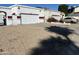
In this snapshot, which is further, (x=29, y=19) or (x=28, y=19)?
(x=28, y=19)

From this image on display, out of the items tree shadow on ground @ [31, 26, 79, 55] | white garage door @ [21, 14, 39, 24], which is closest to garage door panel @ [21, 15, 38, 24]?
white garage door @ [21, 14, 39, 24]

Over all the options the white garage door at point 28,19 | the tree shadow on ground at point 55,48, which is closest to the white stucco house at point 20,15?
the white garage door at point 28,19

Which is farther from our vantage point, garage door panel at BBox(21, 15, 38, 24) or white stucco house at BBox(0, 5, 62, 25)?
white stucco house at BBox(0, 5, 62, 25)

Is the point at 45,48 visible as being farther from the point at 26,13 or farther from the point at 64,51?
the point at 26,13

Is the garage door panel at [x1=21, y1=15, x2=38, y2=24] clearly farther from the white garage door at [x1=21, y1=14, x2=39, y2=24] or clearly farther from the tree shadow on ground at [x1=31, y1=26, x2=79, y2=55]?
the tree shadow on ground at [x1=31, y1=26, x2=79, y2=55]

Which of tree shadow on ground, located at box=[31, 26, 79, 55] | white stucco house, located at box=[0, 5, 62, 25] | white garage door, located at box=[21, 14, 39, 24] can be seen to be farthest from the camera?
white stucco house, located at box=[0, 5, 62, 25]

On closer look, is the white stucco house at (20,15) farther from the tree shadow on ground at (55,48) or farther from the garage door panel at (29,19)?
the tree shadow on ground at (55,48)

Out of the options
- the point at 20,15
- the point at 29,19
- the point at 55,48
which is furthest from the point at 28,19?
Answer: the point at 55,48

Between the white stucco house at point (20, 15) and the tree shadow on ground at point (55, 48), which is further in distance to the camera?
the white stucco house at point (20, 15)

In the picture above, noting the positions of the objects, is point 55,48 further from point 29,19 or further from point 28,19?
point 28,19

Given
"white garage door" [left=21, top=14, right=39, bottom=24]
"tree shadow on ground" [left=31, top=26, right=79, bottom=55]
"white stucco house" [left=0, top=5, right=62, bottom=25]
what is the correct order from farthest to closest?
"white stucco house" [left=0, top=5, right=62, bottom=25], "white garage door" [left=21, top=14, right=39, bottom=24], "tree shadow on ground" [left=31, top=26, right=79, bottom=55]
